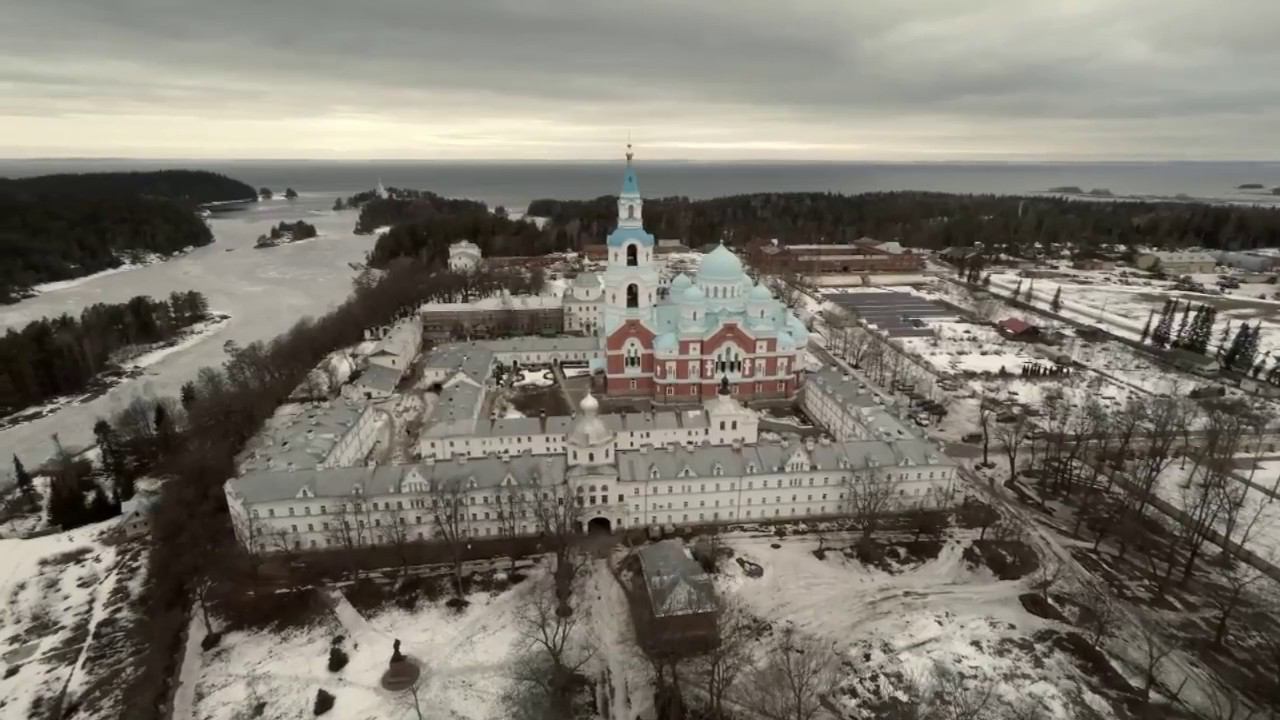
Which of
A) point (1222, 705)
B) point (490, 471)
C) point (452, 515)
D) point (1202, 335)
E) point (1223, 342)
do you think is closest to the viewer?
point (1222, 705)

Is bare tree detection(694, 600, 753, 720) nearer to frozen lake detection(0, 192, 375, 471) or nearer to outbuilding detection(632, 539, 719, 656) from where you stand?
outbuilding detection(632, 539, 719, 656)

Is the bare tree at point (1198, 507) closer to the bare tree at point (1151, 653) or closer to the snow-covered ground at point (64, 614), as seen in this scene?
the bare tree at point (1151, 653)

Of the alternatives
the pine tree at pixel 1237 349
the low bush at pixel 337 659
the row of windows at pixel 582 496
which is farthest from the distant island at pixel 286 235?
the pine tree at pixel 1237 349

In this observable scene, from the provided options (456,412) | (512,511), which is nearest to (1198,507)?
(512,511)

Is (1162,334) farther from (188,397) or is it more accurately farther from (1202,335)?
(188,397)

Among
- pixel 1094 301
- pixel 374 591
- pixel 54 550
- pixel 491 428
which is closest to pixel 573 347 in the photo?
pixel 491 428

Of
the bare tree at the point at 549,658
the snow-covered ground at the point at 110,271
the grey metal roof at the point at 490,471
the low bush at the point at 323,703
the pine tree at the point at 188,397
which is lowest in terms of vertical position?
the snow-covered ground at the point at 110,271

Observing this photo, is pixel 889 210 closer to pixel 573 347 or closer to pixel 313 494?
pixel 573 347
